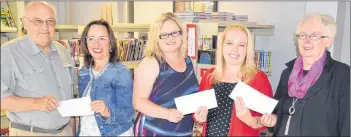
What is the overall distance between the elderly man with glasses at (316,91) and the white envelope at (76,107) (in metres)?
1.12

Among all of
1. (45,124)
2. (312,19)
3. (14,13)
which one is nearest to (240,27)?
(312,19)

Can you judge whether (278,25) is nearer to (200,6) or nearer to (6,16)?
(200,6)

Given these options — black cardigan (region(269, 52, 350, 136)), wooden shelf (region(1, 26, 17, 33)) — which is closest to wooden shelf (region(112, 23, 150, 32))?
wooden shelf (region(1, 26, 17, 33))

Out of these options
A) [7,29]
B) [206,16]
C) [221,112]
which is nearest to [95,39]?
[221,112]

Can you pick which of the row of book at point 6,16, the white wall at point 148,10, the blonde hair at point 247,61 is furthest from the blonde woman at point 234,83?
the white wall at point 148,10

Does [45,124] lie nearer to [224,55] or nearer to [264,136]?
[224,55]

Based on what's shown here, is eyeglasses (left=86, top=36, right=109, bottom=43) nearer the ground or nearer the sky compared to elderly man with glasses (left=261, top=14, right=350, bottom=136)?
nearer the sky

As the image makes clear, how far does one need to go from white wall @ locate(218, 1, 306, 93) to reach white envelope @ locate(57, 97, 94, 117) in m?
3.91

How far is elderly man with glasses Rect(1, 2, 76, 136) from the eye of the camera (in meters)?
2.15

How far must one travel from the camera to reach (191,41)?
3.69m

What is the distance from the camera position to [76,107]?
218cm

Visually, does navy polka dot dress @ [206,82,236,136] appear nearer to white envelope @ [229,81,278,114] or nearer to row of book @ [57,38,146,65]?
A: white envelope @ [229,81,278,114]

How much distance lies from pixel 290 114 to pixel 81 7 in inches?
275

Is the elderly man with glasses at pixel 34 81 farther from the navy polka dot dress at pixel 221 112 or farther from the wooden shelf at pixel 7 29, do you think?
the wooden shelf at pixel 7 29
